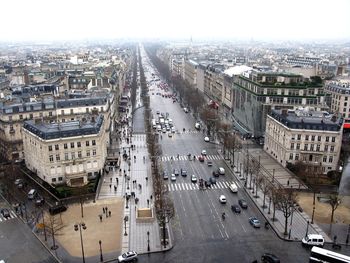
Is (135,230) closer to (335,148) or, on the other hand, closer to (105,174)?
(105,174)

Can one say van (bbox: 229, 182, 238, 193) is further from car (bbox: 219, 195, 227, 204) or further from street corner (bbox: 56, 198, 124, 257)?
street corner (bbox: 56, 198, 124, 257)

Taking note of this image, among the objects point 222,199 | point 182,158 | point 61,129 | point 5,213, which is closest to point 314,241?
point 222,199

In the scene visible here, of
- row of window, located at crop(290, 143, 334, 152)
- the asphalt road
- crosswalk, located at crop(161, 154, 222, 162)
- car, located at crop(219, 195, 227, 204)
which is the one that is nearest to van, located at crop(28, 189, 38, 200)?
the asphalt road

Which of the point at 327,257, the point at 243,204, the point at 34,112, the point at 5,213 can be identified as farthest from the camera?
the point at 34,112

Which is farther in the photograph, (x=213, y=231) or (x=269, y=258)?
(x=213, y=231)

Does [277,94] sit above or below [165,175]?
above

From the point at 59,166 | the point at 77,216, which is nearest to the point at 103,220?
the point at 77,216

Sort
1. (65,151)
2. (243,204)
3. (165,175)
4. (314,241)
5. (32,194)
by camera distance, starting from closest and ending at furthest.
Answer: (314,241)
(243,204)
(32,194)
(65,151)
(165,175)

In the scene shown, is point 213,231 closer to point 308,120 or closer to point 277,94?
point 308,120
